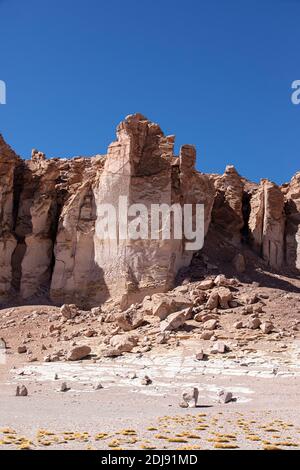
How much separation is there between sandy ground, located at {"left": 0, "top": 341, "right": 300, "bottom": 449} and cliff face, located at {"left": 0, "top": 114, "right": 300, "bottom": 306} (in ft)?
30.6

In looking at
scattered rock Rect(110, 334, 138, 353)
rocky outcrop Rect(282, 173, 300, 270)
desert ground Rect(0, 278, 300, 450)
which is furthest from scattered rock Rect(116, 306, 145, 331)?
rocky outcrop Rect(282, 173, 300, 270)

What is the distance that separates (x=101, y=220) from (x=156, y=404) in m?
20.0

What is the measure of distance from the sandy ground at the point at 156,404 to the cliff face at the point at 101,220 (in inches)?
367

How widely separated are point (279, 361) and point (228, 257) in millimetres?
14978

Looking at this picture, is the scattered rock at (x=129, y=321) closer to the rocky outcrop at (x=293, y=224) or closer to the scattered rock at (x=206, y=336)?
the scattered rock at (x=206, y=336)

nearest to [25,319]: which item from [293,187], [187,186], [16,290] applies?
[16,290]

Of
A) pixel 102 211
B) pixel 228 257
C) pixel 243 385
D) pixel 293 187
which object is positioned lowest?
pixel 243 385

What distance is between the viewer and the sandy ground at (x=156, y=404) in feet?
35.1

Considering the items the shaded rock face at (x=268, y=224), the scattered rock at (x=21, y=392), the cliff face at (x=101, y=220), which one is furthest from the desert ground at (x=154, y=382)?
the shaded rock face at (x=268, y=224)

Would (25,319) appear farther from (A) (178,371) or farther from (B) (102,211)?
(A) (178,371)

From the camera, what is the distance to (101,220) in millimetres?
34938

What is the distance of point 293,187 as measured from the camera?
45594mm

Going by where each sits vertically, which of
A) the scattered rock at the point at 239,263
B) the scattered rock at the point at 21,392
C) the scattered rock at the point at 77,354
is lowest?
the scattered rock at the point at 21,392

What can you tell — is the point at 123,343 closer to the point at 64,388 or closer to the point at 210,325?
the point at 210,325
